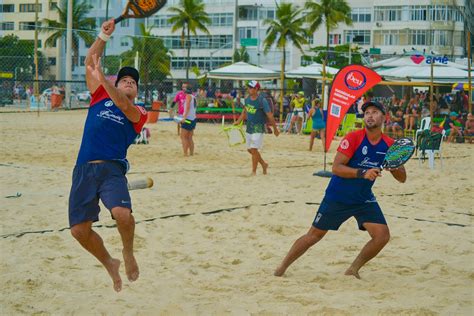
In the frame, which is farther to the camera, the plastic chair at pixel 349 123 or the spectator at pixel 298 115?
the spectator at pixel 298 115

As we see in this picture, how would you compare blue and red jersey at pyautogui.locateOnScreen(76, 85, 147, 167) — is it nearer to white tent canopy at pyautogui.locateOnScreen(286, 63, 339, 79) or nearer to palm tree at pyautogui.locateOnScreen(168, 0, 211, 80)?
white tent canopy at pyautogui.locateOnScreen(286, 63, 339, 79)

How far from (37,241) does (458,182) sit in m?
7.54

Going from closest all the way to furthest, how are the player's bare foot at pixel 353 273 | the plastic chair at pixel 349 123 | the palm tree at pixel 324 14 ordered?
the player's bare foot at pixel 353 273 → the plastic chair at pixel 349 123 → the palm tree at pixel 324 14

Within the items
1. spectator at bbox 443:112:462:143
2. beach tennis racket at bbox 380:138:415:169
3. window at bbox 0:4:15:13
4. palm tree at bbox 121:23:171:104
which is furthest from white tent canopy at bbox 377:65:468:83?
window at bbox 0:4:15:13

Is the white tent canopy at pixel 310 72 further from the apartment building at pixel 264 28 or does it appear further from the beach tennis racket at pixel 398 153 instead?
the beach tennis racket at pixel 398 153

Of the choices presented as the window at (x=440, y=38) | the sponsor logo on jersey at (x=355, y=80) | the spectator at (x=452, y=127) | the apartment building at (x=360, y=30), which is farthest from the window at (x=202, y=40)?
the sponsor logo on jersey at (x=355, y=80)

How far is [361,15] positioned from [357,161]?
6109 cm

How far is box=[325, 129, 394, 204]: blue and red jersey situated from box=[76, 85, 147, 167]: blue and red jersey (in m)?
1.60

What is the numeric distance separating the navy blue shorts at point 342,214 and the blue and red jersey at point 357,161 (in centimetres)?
4

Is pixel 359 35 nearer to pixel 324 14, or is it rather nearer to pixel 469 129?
pixel 324 14

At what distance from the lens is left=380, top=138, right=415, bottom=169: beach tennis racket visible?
521 centimetres

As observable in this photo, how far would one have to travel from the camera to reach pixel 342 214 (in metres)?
5.57

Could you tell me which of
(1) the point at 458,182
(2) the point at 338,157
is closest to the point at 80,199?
(2) the point at 338,157

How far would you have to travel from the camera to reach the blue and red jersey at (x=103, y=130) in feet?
16.0
